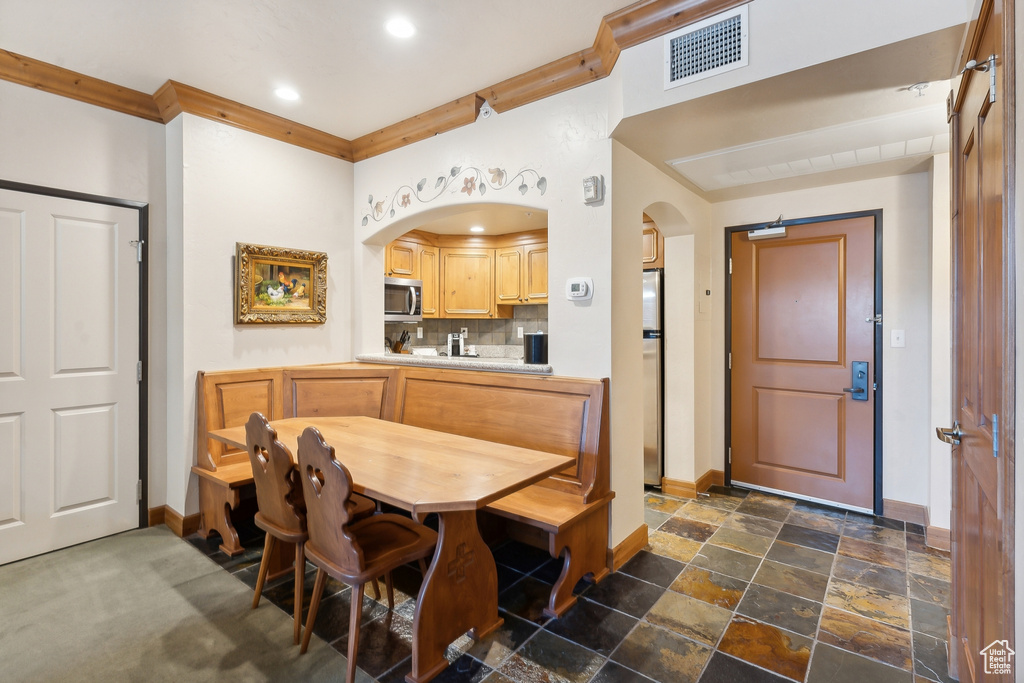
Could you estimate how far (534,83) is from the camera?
2746 mm

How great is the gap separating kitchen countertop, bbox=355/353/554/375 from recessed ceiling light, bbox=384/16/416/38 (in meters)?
1.78

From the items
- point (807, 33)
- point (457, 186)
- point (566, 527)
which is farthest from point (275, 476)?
point (807, 33)

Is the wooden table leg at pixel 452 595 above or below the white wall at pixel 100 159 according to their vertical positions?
below

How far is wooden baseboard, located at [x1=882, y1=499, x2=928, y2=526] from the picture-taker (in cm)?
325

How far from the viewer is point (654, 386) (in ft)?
12.8

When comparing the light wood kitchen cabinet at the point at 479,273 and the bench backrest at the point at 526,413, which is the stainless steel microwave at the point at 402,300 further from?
the bench backrest at the point at 526,413

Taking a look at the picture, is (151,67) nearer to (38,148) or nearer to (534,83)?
(38,148)

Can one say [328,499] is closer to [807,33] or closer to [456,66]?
[456,66]

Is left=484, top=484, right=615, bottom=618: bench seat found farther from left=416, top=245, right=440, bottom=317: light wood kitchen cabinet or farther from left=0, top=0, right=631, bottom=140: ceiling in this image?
left=416, top=245, right=440, bottom=317: light wood kitchen cabinet

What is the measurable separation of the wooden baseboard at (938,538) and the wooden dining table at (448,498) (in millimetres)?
2552

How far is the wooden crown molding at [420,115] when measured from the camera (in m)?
2.18

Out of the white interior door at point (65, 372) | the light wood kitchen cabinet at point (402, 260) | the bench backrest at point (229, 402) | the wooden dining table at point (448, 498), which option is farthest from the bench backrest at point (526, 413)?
the light wood kitchen cabinet at point (402, 260)

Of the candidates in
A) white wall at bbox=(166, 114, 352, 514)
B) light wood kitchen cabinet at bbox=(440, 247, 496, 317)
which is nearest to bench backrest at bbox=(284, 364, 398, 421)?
white wall at bbox=(166, 114, 352, 514)

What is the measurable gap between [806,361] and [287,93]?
4.05 meters
